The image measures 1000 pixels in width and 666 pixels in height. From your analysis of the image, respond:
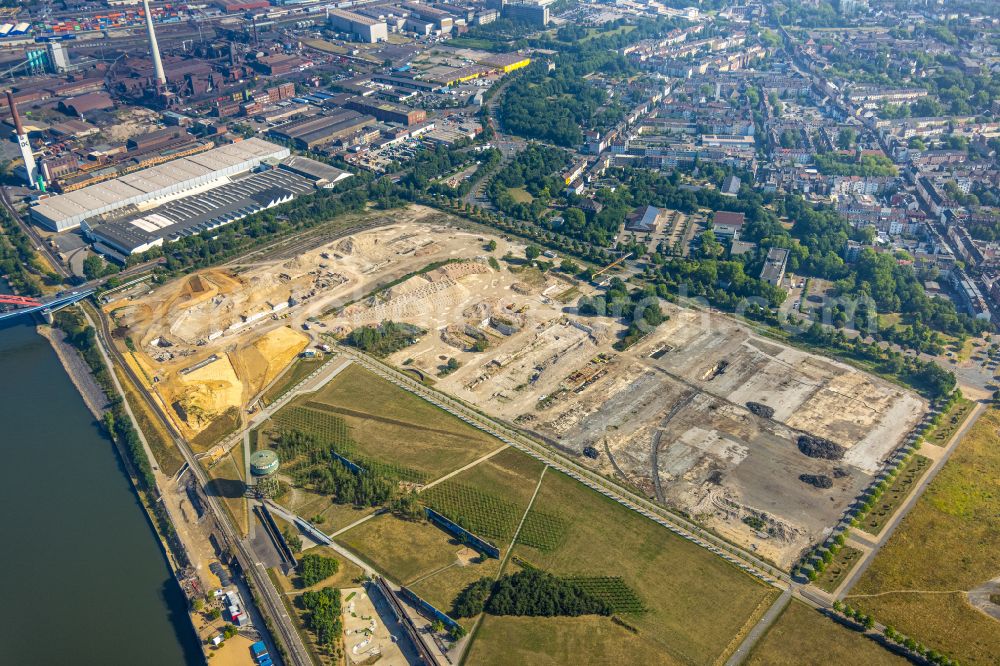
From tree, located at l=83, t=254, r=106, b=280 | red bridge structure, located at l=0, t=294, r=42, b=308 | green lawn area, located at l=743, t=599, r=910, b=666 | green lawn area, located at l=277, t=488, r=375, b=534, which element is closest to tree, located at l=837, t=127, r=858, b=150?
green lawn area, located at l=743, t=599, r=910, b=666

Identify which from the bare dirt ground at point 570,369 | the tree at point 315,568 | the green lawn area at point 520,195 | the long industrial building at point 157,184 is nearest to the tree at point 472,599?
the tree at point 315,568

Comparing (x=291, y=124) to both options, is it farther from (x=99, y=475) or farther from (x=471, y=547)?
(x=471, y=547)

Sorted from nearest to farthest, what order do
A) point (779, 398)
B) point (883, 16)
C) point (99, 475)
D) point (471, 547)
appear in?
1. point (471, 547)
2. point (99, 475)
3. point (779, 398)
4. point (883, 16)

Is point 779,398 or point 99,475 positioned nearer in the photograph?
point 99,475

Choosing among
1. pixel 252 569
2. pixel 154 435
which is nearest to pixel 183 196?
pixel 154 435

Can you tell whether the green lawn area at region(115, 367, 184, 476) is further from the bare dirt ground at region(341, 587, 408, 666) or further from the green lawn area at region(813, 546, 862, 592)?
the green lawn area at region(813, 546, 862, 592)

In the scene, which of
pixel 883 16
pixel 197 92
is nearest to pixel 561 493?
pixel 197 92

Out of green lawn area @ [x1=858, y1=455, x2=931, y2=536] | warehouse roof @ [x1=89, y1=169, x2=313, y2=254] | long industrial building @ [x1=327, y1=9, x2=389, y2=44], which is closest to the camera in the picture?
green lawn area @ [x1=858, y1=455, x2=931, y2=536]
